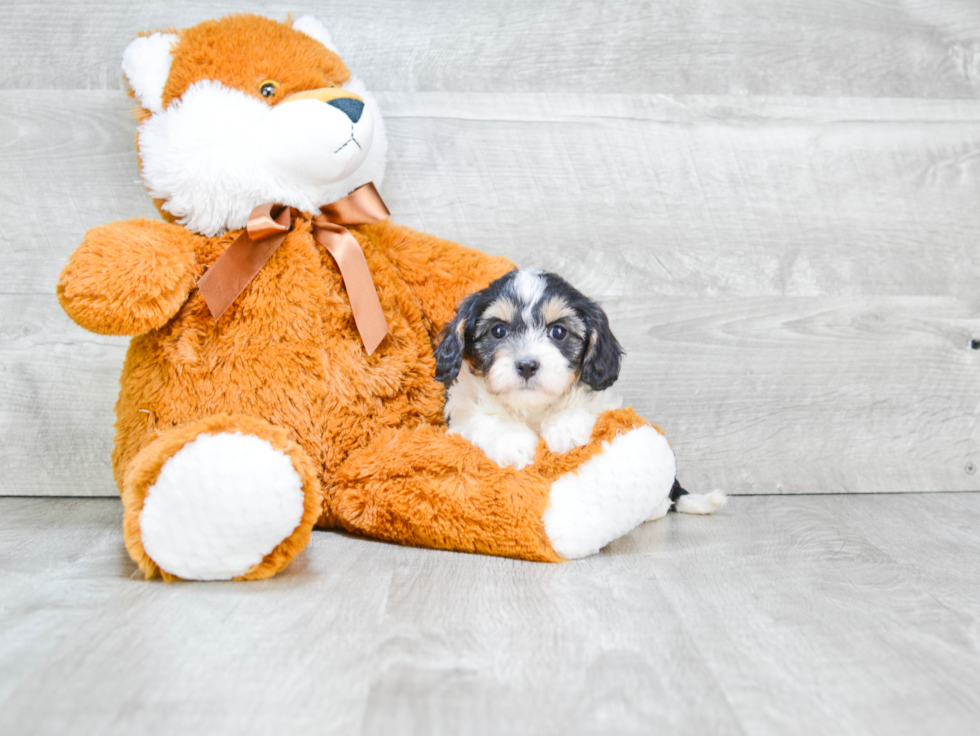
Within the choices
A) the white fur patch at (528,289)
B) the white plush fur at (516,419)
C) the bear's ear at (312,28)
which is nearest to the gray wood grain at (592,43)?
the bear's ear at (312,28)

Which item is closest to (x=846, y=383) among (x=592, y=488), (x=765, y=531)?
(x=765, y=531)

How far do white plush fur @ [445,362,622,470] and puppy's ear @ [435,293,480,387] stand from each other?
71 mm

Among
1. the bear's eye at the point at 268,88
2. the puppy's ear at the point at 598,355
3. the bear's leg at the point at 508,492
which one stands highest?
the bear's eye at the point at 268,88

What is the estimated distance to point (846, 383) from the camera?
2.34 metres

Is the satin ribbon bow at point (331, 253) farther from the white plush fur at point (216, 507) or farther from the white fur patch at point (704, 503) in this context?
the white fur patch at point (704, 503)

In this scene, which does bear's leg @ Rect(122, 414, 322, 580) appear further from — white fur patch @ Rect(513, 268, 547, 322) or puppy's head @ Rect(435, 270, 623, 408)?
white fur patch @ Rect(513, 268, 547, 322)

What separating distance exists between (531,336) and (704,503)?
72cm

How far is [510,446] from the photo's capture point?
1681mm

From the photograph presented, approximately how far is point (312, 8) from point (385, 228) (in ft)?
2.27

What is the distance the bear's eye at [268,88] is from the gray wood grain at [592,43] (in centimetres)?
52

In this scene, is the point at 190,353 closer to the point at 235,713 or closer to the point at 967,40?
the point at 235,713

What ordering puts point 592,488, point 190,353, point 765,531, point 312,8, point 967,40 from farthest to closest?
point 967,40, point 312,8, point 765,531, point 190,353, point 592,488

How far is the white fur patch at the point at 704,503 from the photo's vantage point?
2.06m

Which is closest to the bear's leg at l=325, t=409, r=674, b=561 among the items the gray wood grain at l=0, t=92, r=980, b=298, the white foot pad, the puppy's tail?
the white foot pad
